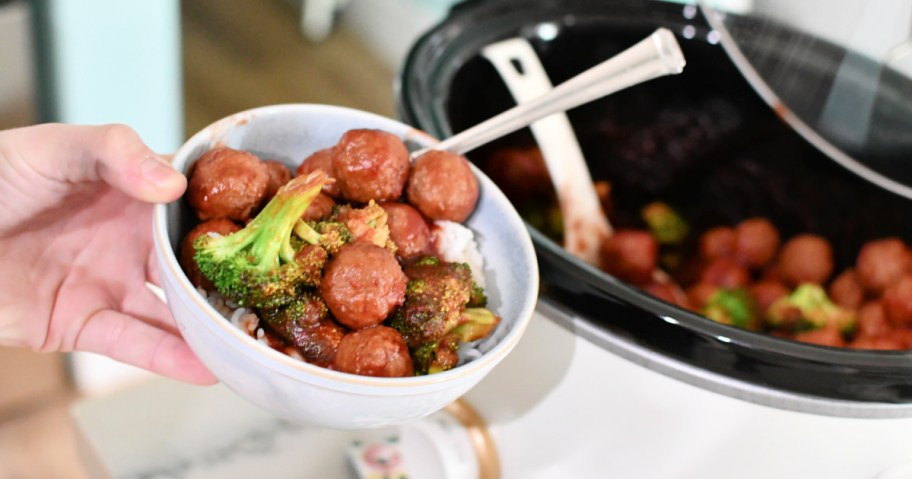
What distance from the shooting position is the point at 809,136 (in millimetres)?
959

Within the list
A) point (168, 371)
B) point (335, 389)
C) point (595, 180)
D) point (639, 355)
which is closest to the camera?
point (335, 389)

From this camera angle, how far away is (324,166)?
2.57ft

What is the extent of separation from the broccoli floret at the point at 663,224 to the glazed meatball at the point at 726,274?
0.24 ft

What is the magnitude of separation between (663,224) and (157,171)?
29.4 inches

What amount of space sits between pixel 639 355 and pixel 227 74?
185 centimetres

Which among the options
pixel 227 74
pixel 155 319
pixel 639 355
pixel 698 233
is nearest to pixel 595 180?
pixel 698 233

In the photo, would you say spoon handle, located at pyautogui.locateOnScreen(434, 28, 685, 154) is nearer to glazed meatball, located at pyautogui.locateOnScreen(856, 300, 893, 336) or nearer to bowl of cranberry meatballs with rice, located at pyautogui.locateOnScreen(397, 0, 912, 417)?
bowl of cranberry meatballs with rice, located at pyautogui.locateOnScreen(397, 0, 912, 417)

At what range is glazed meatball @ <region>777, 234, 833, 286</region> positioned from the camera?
110cm

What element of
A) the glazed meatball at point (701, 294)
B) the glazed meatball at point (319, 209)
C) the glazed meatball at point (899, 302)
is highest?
the glazed meatball at point (319, 209)

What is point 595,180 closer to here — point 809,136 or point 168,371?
point 809,136

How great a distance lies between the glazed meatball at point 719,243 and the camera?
1.17m

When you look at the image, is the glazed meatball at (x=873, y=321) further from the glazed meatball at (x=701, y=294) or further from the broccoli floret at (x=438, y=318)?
the broccoli floret at (x=438, y=318)

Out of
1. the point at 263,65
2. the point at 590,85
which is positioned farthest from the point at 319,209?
the point at 263,65

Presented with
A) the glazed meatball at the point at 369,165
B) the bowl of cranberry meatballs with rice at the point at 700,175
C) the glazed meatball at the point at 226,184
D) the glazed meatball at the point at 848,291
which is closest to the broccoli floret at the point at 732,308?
the bowl of cranberry meatballs with rice at the point at 700,175
